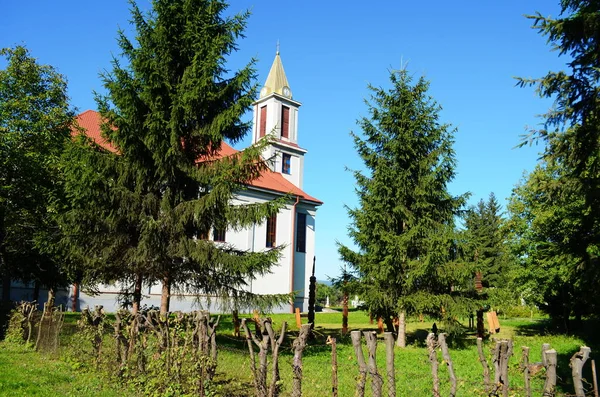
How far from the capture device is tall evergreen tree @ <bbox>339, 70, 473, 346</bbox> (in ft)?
45.7

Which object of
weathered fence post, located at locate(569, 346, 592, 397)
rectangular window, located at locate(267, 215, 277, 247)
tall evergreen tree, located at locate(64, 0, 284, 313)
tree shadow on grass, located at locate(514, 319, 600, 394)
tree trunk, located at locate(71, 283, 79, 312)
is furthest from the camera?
rectangular window, located at locate(267, 215, 277, 247)

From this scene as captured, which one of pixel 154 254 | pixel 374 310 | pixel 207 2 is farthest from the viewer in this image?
pixel 374 310

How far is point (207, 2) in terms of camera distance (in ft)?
41.0

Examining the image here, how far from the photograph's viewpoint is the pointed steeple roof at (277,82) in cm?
3672

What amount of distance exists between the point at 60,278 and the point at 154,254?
744 centimetres

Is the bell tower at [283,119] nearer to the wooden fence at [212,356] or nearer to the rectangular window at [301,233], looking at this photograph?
the rectangular window at [301,233]

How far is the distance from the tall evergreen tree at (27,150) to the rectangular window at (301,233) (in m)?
19.6

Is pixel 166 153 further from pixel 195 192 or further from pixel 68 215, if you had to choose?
pixel 68 215

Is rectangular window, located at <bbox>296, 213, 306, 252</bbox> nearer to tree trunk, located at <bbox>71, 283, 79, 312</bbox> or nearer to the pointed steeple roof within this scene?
the pointed steeple roof

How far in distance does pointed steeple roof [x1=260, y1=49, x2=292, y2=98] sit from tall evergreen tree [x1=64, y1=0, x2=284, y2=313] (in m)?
24.5

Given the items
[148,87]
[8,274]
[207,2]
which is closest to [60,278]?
[8,274]

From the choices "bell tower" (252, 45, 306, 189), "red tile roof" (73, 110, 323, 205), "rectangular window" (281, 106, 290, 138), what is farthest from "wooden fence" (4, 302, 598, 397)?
"rectangular window" (281, 106, 290, 138)

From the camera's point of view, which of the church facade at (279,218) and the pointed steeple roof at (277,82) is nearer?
the church facade at (279,218)

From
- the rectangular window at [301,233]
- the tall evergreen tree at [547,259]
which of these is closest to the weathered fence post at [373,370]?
the tall evergreen tree at [547,259]
